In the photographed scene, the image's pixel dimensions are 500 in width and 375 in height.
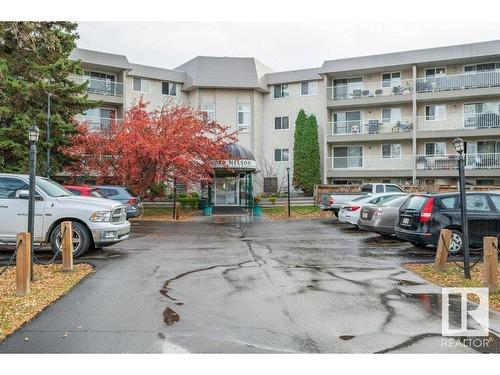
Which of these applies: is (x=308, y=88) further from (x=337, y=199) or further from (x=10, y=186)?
(x=10, y=186)

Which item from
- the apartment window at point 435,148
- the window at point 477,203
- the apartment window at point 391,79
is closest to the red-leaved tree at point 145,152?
the apartment window at point 391,79

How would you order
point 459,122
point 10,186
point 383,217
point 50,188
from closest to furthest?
point 10,186 < point 50,188 < point 383,217 < point 459,122

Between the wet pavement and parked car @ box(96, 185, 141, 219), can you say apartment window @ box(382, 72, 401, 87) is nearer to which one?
parked car @ box(96, 185, 141, 219)

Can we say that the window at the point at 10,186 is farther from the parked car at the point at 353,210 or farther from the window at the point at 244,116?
the window at the point at 244,116

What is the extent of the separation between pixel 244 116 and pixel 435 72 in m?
14.7

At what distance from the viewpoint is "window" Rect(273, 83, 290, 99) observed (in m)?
37.8

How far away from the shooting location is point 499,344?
5305 millimetres

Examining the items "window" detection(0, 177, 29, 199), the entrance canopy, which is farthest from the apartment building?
"window" detection(0, 177, 29, 199)

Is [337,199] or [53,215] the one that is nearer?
[53,215]

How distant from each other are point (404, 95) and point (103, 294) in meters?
29.8

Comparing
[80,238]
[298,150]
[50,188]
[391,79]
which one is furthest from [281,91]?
[80,238]

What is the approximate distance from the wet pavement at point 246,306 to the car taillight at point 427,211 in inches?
39.2

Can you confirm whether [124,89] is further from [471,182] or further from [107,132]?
[471,182]

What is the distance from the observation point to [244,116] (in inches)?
1465
